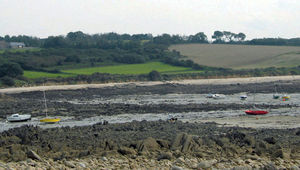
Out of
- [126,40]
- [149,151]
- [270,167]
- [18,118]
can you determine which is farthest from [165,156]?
[126,40]

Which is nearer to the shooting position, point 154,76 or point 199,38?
point 154,76

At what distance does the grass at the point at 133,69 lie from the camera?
86938 millimetres

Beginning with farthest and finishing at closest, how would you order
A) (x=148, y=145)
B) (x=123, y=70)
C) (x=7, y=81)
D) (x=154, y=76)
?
(x=123, y=70)
(x=154, y=76)
(x=7, y=81)
(x=148, y=145)

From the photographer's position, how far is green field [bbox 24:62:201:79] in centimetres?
8165

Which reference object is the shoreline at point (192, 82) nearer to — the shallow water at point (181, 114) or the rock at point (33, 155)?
the shallow water at point (181, 114)

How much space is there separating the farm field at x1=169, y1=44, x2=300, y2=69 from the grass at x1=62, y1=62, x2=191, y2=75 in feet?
26.4

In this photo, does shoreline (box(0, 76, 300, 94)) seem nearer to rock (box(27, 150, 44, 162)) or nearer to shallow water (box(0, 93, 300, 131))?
shallow water (box(0, 93, 300, 131))

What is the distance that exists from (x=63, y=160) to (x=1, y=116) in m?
22.6

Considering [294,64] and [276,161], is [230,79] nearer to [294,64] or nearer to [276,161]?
[294,64]

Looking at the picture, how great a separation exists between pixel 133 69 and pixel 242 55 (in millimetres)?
29058

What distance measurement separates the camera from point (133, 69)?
91.9 meters

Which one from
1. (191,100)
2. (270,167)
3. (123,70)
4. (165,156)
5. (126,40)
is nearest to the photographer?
(270,167)

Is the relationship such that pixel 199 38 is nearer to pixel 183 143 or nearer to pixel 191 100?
pixel 191 100

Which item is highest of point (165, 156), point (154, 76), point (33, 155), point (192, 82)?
point (33, 155)
